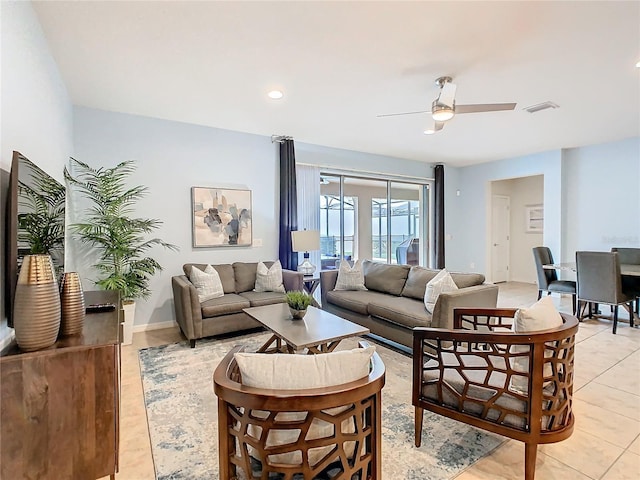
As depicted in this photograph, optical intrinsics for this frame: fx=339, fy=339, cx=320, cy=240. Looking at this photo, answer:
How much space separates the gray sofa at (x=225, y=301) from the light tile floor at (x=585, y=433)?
63 centimetres

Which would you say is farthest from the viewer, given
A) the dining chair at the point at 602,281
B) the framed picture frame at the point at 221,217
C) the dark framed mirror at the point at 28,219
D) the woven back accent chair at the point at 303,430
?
the framed picture frame at the point at 221,217

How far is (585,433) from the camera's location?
2.15 metres

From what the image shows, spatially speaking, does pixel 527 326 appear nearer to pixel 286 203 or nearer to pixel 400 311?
pixel 400 311

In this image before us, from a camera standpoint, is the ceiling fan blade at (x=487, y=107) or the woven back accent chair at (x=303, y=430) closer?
the woven back accent chair at (x=303, y=430)

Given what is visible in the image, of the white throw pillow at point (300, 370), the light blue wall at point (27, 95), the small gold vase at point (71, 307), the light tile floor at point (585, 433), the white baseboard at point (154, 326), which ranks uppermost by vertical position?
the light blue wall at point (27, 95)

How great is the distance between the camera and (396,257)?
7.16 metres

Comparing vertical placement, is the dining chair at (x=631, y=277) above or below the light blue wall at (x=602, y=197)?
below

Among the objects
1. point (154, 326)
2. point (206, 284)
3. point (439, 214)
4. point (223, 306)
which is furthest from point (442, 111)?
point (439, 214)

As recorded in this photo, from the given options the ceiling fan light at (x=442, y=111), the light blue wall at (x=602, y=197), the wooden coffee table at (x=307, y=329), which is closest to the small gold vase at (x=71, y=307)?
the wooden coffee table at (x=307, y=329)

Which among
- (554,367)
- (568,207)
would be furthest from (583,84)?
(568,207)

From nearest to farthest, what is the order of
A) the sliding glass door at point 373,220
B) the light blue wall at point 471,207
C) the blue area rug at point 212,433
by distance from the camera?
the blue area rug at point 212,433, the sliding glass door at point 373,220, the light blue wall at point 471,207

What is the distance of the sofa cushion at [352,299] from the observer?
3.84 metres

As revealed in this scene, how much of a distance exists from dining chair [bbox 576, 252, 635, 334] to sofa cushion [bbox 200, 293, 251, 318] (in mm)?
4246

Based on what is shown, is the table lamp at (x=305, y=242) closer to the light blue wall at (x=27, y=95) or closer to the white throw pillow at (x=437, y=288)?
the white throw pillow at (x=437, y=288)
